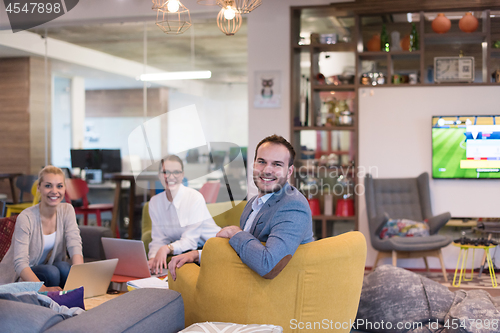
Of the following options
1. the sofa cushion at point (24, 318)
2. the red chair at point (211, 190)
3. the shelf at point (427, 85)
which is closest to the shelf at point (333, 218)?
the red chair at point (211, 190)

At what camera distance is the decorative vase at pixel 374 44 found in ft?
15.9

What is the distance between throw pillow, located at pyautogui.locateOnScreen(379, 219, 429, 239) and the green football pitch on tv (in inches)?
22.2

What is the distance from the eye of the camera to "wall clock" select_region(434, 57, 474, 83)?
465 centimetres

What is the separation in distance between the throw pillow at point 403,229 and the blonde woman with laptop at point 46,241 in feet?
9.56

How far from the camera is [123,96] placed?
5.58m

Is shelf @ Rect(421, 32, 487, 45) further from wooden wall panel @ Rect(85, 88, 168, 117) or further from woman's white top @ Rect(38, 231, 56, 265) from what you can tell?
woman's white top @ Rect(38, 231, 56, 265)

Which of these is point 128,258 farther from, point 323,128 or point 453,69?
point 453,69

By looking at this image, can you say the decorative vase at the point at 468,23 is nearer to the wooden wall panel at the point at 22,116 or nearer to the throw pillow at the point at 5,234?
the throw pillow at the point at 5,234

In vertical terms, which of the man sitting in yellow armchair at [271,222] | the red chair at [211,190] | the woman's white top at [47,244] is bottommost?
the woman's white top at [47,244]

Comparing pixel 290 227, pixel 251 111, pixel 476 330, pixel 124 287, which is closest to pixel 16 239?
pixel 124 287

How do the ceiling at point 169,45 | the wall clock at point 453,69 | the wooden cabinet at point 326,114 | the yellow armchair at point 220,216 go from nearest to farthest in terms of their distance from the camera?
the yellow armchair at point 220,216
the wall clock at point 453,69
the wooden cabinet at point 326,114
the ceiling at point 169,45

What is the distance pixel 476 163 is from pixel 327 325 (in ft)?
11.8

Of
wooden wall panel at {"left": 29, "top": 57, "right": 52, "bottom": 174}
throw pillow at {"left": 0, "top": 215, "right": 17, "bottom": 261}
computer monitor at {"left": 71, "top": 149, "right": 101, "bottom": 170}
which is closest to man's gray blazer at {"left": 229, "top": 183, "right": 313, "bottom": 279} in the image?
throw pillow at {"left": 0, "top": 215, "right": 17, "bottom": 261}

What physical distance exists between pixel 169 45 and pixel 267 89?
1362mm
